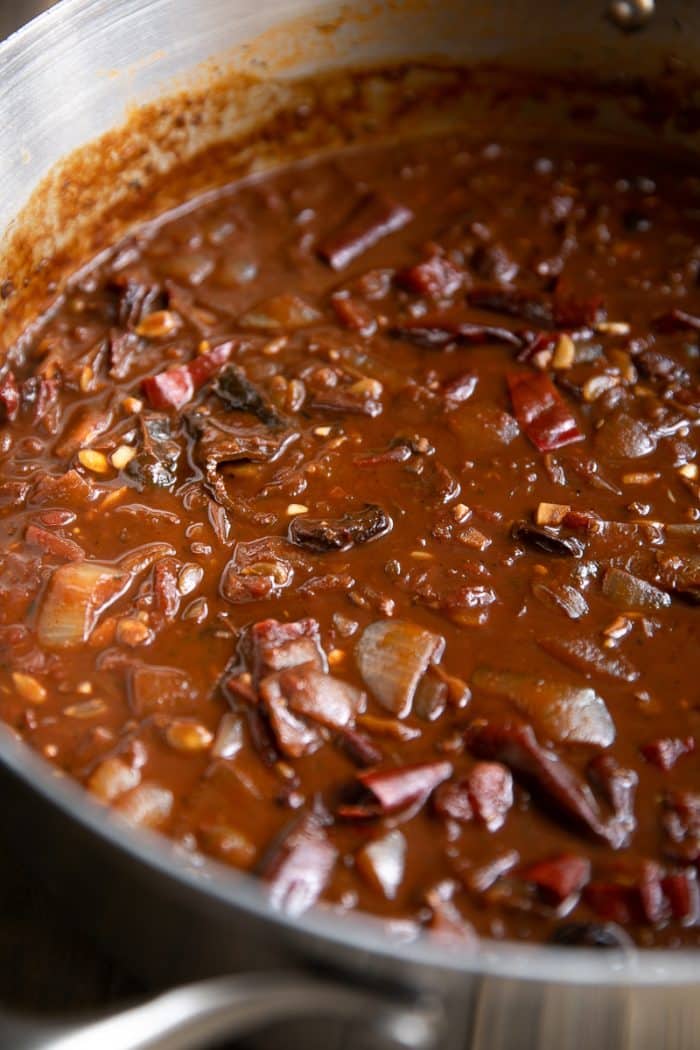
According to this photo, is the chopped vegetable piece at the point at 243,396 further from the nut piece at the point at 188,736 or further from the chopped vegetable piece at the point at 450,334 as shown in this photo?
the nut piece at the point at 188,736

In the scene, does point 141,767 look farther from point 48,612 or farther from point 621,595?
point 621,595

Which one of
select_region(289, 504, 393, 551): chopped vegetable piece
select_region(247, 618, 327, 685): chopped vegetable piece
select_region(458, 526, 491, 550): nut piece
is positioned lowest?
select_region(458, 526, 491, 550): nut piece

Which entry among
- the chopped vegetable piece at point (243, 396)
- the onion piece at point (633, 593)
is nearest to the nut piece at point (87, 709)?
the chopped vegetable piece at point (243, 396)

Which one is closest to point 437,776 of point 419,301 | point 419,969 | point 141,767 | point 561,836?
point 561,836

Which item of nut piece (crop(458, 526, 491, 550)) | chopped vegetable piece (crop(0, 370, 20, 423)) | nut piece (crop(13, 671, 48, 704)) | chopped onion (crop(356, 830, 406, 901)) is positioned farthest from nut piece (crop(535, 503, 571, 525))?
chopped vegetable piece (crop(0, 370, 20, 423))

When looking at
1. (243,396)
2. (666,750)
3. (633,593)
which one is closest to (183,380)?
(243,396)

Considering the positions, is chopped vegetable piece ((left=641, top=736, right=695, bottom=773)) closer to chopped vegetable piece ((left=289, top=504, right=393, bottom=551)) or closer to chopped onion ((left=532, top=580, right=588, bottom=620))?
chopped onion ((left=532, top=580, right=588, bottom=620))
